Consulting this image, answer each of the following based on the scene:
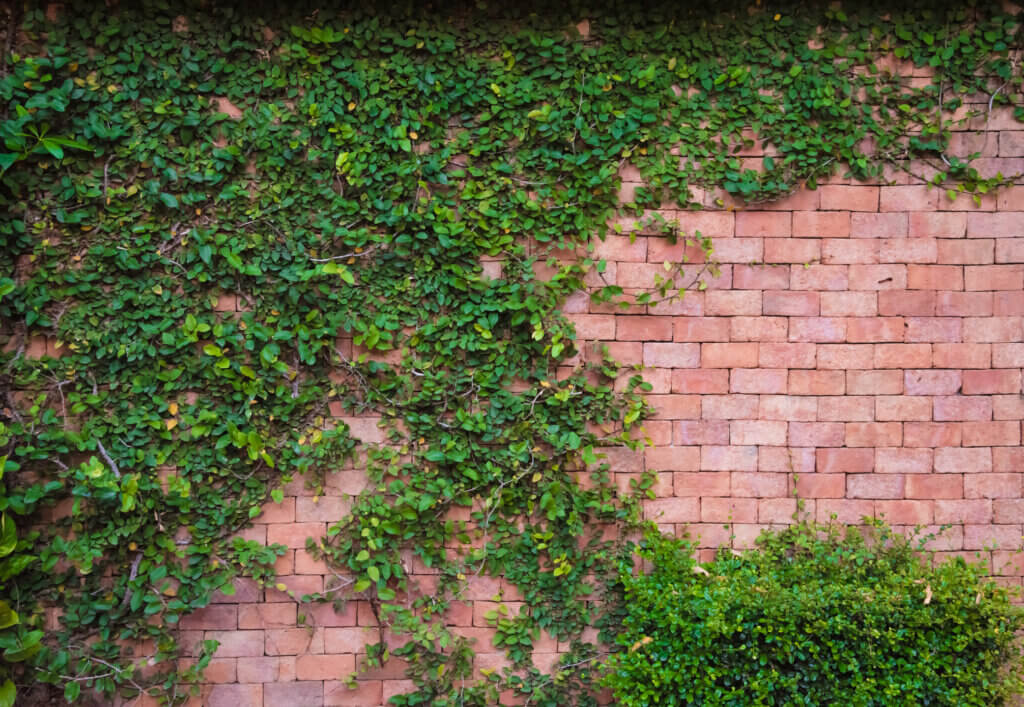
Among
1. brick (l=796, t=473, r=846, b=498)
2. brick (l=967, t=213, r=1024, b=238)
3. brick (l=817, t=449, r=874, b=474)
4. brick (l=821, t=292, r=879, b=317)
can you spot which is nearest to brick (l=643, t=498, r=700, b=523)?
brick (l=796, t=473, r=846, b=498)

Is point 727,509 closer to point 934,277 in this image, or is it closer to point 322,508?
point 934,277

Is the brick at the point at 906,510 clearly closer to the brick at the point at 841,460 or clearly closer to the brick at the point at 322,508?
the brick at the point at 841,460

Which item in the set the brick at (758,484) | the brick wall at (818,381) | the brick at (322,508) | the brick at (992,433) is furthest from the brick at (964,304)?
the brick at (322,508)

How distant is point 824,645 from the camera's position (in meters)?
2.81

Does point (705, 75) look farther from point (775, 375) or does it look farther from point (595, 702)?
point (595, 702)

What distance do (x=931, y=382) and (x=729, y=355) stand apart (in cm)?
100

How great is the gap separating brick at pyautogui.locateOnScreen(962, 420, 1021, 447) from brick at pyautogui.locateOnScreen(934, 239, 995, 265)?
786 millimetres

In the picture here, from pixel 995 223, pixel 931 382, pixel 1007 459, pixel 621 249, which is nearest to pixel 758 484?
pixel 931 382

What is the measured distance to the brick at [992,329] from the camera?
3.22 metres

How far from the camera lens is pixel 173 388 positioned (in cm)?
308

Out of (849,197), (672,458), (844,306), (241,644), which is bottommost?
(241,644)

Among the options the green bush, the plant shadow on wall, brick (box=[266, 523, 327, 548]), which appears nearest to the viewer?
the green bush

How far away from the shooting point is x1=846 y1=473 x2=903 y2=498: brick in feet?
10.6

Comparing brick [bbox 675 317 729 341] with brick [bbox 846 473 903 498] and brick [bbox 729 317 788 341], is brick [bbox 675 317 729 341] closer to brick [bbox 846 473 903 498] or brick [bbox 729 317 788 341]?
brick [bbox 729 317 788 341]
